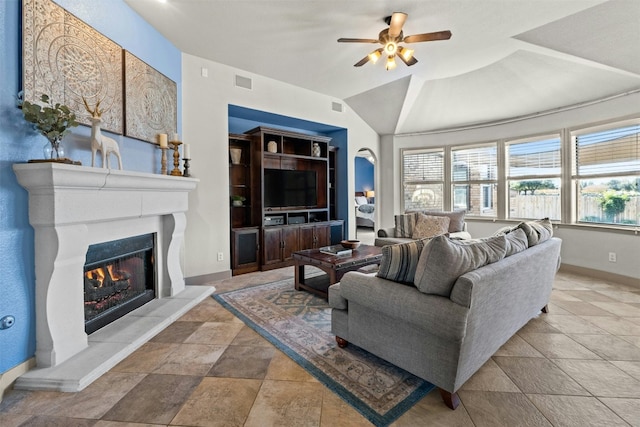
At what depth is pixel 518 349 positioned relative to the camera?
218 centimetres

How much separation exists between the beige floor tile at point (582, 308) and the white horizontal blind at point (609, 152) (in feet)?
6.99

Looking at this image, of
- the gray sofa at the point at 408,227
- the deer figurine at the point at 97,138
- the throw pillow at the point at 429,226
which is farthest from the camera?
the gray sofa at the point at 408,227

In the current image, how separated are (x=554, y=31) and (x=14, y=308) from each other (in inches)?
217

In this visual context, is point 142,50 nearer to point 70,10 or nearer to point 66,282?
point 70,10

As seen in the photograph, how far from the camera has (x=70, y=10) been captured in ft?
7.22

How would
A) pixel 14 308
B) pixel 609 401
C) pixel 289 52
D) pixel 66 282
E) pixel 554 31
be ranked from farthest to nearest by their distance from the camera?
pixel 289 52, pixel 554 31, pixel 66 282, pixel 14 308, pixel 609 401

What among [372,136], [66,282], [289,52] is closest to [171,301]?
[66,282]

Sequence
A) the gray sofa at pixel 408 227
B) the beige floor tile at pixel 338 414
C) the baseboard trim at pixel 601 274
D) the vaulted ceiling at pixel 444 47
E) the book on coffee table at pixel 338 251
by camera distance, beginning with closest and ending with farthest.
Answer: the beige floor tile at pixel 338 414 → the vaulted ceiling at pixel 444 47 → the book on coffee table at pixel 338 251 → the baseboard trim at pixel 601 274 → the gray sofa at pixel 408 227

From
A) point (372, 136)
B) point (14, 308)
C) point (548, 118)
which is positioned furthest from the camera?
point (372, 136)

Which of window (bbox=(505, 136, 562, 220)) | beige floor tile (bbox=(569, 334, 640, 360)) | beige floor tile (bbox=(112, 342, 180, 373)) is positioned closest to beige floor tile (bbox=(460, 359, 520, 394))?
beige floor tile (bbox=(569, 334, 640, 360))

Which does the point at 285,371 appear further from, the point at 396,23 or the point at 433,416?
the point at 396,23

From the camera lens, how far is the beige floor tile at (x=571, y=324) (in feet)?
8.09

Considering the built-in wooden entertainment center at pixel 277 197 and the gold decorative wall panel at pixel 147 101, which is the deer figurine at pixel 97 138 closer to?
the gold decorative wall panel at pixel 147 101

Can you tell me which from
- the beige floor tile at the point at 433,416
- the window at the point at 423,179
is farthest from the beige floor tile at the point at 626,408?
the window at the point at 423,179
